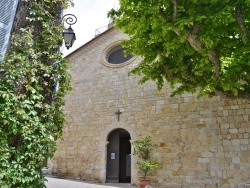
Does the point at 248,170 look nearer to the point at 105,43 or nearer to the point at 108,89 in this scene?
the point at 108,89

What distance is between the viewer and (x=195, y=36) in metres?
5.64

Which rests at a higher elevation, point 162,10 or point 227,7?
point 162,10

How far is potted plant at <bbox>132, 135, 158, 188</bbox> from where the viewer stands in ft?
30.2

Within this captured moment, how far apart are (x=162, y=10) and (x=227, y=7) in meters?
1.43

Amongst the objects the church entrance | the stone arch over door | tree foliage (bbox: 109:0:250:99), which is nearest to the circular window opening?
the stone arch over door

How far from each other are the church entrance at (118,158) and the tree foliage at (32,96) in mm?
7200

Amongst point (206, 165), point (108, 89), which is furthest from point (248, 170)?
point (108, 89)

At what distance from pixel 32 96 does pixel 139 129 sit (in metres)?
7.08

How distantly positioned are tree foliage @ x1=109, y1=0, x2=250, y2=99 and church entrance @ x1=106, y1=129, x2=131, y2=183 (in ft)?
17.4

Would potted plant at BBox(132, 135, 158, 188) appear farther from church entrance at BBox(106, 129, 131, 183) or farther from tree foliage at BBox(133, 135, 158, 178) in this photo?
church entrance at BBox(106, 129, 131, 183)

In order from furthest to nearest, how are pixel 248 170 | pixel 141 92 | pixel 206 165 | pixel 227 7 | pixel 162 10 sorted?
pixel 141 92 → pixel 206 165 → pixel 248 170 → pixel 162 10 → pixel 227 7

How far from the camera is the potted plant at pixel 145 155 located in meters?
9.21

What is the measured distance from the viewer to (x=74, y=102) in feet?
41.4

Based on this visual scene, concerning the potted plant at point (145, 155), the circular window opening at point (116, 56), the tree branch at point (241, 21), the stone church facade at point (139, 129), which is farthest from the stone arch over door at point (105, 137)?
the tree branch at point (241, 21)
